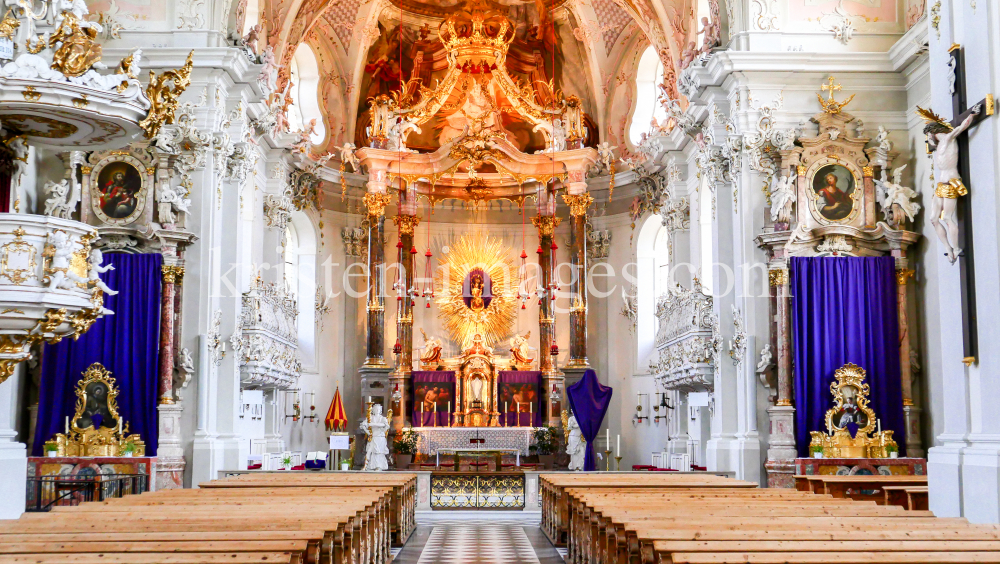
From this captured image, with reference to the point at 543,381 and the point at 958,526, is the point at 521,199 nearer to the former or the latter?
the point at 543,381

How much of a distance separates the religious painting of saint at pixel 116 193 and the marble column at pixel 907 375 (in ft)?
36.1

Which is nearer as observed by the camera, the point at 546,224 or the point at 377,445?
the point at 377,445

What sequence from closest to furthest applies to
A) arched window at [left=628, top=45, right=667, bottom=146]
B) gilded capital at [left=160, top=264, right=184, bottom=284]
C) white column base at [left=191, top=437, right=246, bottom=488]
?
gilded capital at [left=160, top=264, right=184, bottom=284], white column base at [left=191, top=437, right=246, bottom=488], arched window at [left=628, top=45, right=667, bottom=146]

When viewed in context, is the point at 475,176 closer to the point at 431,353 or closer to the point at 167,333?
the point at 431,353

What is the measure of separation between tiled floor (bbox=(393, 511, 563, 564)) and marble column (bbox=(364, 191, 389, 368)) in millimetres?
7284

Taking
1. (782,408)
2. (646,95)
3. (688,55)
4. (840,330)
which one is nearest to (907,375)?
(840,330)

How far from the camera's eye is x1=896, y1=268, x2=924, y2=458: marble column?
48.2ft

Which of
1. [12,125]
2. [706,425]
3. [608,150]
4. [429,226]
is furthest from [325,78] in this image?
[12,125]

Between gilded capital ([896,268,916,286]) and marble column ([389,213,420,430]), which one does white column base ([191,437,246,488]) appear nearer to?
marble column ([389,213,420,430])

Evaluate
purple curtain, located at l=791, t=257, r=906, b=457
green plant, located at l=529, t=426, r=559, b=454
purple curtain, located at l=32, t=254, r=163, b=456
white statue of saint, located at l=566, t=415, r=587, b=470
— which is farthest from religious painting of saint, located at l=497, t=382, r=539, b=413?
purple curtain, located at l=32, t=254, r=163, b=456

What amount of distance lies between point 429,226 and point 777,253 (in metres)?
12.1

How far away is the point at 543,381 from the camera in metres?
23.8

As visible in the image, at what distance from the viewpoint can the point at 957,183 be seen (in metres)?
9.30

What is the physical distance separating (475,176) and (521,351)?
419 cm
